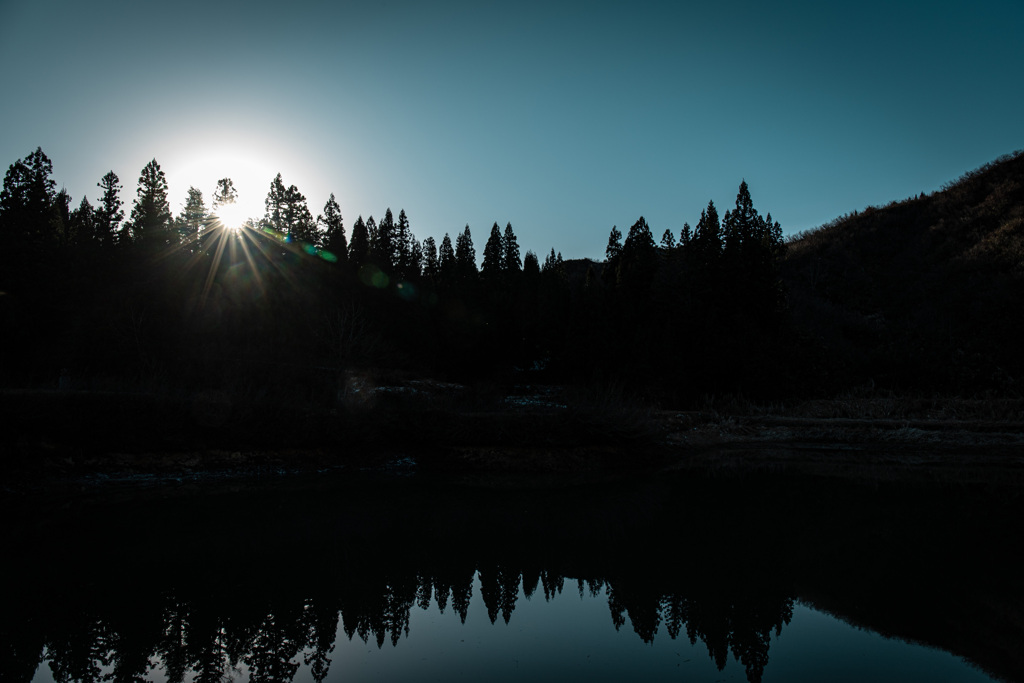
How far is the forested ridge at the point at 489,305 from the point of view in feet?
135

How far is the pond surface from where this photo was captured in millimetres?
8344

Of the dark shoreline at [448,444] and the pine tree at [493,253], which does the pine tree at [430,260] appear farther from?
the dark shoreline at [448,444]

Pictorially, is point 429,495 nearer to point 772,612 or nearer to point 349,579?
point 349,579

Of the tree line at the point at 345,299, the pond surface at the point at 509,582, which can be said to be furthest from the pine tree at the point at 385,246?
the pond surface at the point at 509,582

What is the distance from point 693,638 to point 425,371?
43692 millimetres

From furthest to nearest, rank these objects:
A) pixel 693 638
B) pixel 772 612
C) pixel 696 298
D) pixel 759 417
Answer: pixel 696 298 < pixel 759 417 < pixel 772 612 < pixel 693 638

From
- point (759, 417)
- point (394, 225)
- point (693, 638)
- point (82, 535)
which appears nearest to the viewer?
point (693, 638)

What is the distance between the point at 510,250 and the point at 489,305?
20026 mm

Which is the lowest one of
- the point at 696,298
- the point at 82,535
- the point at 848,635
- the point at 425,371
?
the point at 848,635

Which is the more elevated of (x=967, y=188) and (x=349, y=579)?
(x=967, y=188)

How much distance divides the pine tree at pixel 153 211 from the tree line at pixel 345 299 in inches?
7.5

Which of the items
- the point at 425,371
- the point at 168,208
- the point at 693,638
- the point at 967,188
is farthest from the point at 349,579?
the point at 967,188

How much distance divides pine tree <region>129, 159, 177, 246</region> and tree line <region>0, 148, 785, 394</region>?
7.5 inches

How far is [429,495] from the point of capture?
20.2m
